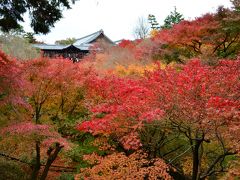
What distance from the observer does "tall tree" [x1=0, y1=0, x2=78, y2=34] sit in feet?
19.3

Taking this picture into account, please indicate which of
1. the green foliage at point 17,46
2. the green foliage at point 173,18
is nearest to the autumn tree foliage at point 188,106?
the green foliage at point 17,46

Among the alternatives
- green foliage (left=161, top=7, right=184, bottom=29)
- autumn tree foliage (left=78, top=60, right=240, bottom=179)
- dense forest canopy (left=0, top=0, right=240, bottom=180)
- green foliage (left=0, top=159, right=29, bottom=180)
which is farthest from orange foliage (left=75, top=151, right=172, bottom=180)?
green foliage (left=161, top=7, right=184, bottom=29)

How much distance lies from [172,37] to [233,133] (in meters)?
13.0

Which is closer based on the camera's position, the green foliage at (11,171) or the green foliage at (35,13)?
the green foliage at (35,13)

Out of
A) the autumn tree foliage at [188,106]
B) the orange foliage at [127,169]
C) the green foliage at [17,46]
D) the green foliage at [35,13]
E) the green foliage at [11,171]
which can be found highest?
the green foliage at [17,46]

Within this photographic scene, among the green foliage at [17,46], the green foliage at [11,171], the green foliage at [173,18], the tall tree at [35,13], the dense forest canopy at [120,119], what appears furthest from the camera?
the green foliage at [173,18]

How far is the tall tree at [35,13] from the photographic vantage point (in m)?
5.87

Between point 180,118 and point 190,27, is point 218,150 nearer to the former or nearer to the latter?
point 180,118

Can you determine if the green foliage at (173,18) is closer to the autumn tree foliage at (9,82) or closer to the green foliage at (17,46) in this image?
the green foliage at (17,46)

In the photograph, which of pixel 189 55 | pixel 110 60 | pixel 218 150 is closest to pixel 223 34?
pixel 189 55

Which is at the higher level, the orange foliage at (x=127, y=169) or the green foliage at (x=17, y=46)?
the green foliage at (x=17, y=46)

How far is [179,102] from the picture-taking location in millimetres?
7191

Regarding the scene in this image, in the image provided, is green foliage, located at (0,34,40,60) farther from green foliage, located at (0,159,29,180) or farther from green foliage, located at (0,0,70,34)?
green foliage, located at (0,0,70,34)

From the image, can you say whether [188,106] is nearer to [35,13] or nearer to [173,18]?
[35,13]
